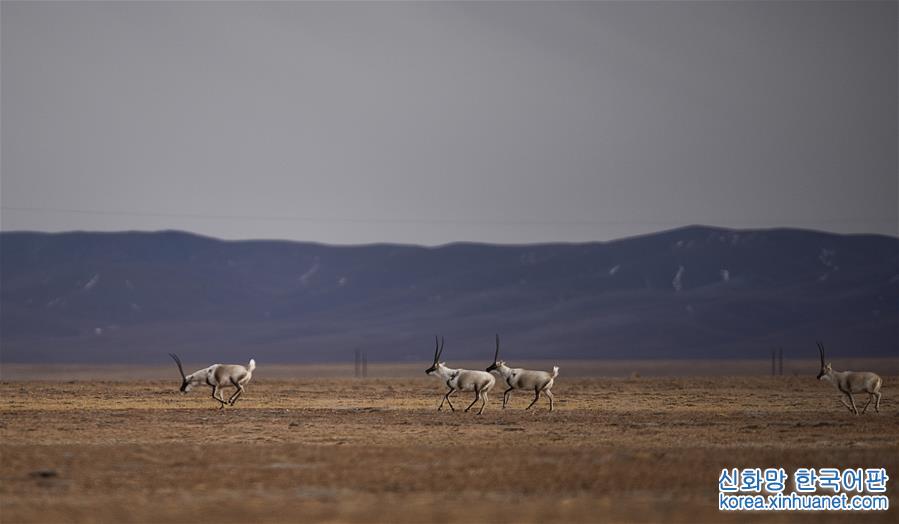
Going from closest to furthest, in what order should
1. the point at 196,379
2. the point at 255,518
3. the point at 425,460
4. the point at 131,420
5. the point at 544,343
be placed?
the point at 255,518 → the point at 425,460 → the point at 131,420 → the point at 196,379 → the point at 544,343

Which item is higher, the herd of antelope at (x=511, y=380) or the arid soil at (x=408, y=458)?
the herd of antelope at (x=511, y=380)

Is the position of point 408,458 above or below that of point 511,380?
below

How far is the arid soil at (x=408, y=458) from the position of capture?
59.2 ft

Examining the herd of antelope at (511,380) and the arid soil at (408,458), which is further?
the herd of antelope at (511,380)

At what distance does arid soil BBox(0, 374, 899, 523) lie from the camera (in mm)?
18031

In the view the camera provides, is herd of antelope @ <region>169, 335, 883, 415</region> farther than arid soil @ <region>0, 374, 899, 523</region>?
Yes

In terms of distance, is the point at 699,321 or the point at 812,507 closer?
the point at 812,507

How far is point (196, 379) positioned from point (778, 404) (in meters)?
17.6

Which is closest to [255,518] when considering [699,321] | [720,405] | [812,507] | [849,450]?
[812,507]

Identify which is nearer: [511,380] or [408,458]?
[408,458]

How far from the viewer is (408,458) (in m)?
23.6

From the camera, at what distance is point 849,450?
80.6 ft

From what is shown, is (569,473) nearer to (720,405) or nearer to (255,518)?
(255,518)

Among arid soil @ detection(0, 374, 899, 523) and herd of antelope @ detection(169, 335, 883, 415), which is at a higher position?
herd of antelope @ detection(169, 335, 883, 415)
